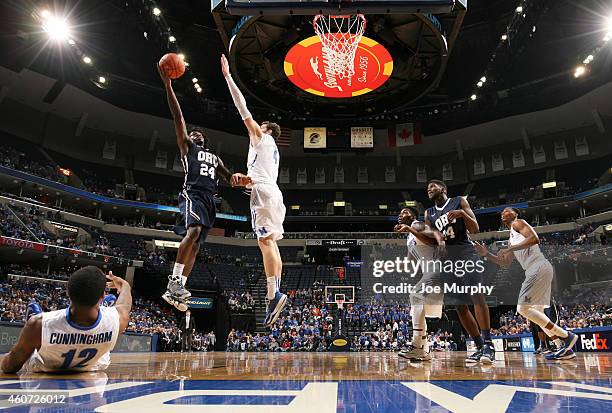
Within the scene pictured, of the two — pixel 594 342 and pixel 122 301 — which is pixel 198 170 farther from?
pixel 594 342

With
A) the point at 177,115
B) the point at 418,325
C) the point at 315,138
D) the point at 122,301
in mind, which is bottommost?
the point at 418,325

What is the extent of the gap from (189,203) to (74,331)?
6.58 ft

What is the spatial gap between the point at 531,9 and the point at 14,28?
20.3 meters

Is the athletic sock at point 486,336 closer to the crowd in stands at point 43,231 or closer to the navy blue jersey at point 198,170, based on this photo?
the navy blue jersey at point 198,170

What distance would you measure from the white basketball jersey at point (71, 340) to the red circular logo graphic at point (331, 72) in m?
12.0

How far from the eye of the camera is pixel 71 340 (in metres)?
2.59

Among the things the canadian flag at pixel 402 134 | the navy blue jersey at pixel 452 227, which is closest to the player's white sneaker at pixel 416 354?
the navy blue jersey at pixel 452 227

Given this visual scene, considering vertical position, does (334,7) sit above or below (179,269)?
above

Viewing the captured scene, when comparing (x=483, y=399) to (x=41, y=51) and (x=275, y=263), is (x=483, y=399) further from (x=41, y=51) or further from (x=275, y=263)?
(x=41, y=51)

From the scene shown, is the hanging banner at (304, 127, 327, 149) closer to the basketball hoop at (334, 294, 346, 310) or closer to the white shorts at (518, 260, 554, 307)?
the basketball hoop at (334, 294, 346, 310)

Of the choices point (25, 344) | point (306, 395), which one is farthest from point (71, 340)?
point (306, 395)

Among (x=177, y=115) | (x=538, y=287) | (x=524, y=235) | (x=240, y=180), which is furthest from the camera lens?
(x=524, y=235)

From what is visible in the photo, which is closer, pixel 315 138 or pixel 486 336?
pixel 486 336

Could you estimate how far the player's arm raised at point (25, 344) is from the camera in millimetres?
2533
